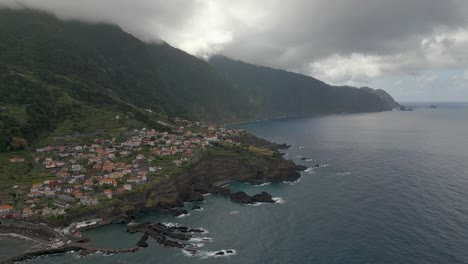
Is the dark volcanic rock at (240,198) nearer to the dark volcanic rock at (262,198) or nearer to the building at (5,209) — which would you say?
the dark volcanic rock at (262,198)

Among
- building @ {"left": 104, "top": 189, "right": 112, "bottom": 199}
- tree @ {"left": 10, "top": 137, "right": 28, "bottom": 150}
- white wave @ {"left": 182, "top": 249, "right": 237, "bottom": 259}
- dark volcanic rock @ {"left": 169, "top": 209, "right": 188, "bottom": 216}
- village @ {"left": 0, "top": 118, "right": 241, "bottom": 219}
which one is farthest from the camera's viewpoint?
tree @ {"left": 10, "top": 137, "right": 28, "bottom": 150}

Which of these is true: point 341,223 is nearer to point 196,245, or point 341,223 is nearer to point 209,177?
point 196,245

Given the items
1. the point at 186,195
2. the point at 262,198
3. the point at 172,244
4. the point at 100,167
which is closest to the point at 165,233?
the point at 172,244

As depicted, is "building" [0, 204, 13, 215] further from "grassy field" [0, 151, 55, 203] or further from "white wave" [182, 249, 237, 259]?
"white wave" [182, 249, 237, 259]

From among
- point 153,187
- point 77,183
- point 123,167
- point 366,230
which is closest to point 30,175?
point 77,183

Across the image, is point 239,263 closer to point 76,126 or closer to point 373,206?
point 373,206

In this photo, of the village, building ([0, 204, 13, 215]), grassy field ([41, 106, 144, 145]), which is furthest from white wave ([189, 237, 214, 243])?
grassy field ([41, 106, 144, 145])
